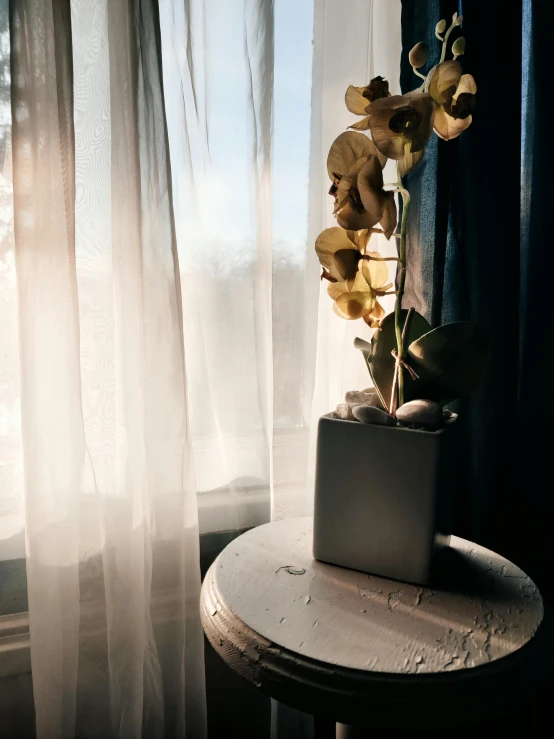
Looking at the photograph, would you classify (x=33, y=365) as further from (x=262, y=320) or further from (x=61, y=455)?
(x=262, y=320)

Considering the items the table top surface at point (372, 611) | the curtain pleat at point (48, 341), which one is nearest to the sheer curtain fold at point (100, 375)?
the curtain pleat at point (48, 341)

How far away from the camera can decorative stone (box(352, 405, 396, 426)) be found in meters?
0.63

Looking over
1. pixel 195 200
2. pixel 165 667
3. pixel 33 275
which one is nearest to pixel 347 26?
pixel 195 200

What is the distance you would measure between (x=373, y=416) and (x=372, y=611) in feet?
0.71

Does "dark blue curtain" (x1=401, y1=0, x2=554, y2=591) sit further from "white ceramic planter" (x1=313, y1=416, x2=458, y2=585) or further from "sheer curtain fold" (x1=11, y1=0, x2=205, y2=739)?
"sheer curtain fold" (x1=11, y1=0, x2=205, y2=739)

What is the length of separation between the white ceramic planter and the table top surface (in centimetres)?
3

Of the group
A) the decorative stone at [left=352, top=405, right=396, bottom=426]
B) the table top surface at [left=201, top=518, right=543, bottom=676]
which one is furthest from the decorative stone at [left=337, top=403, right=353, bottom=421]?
the table top surface at [left=201, top=518, right=543, bottom=676]

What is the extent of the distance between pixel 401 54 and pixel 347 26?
115 mm

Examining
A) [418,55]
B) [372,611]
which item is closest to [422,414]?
[372,611]

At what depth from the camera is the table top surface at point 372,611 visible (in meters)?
0.51

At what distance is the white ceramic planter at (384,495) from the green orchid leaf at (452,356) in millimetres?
55

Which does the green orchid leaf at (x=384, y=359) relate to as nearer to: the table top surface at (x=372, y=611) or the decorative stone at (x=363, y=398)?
the decorative stone at (x=363, y=398)

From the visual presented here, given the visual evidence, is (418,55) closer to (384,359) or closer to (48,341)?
(384,359)

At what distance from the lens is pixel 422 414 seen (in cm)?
62
